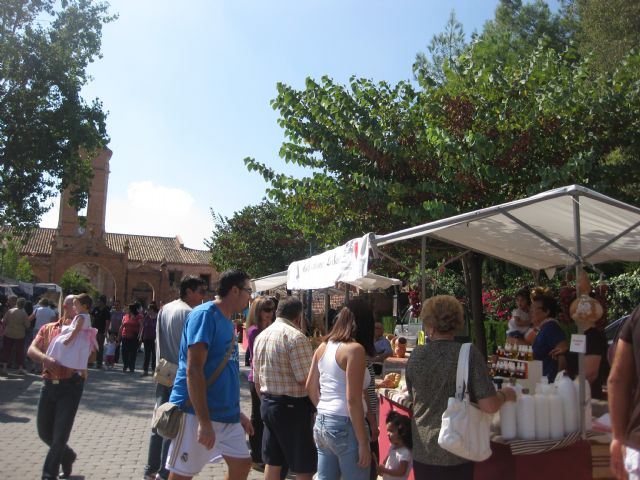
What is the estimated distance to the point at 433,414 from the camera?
11.5 feet

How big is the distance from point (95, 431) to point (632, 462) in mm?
7633

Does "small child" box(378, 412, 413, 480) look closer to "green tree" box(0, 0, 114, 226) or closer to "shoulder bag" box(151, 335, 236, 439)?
"shoulder bag" box(151, 335, 236, 439)

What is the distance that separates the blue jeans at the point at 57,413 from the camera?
557 cm

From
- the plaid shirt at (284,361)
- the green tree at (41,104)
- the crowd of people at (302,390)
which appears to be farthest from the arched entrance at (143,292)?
the plaid shirt at (284,361)

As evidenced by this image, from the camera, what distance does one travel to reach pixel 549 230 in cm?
657

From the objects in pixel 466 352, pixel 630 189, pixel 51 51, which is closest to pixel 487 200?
pixel 630 189

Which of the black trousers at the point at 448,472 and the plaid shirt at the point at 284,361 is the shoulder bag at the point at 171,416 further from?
the black trousers at the point at 448,472

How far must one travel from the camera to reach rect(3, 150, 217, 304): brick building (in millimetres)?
51250

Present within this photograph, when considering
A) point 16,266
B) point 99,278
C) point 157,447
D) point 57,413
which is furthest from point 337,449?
point 16,266

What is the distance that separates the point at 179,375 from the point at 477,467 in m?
2.04

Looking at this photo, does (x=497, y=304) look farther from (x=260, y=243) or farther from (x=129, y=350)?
(x=260, y=243)

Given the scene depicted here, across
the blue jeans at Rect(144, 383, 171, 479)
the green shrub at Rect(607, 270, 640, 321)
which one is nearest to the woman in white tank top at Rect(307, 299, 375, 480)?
the blue jeans at Rect(144, 383, 171, 479)

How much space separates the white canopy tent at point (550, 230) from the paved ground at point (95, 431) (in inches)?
136

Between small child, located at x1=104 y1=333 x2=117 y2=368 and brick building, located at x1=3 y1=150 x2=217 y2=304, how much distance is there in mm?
32649
